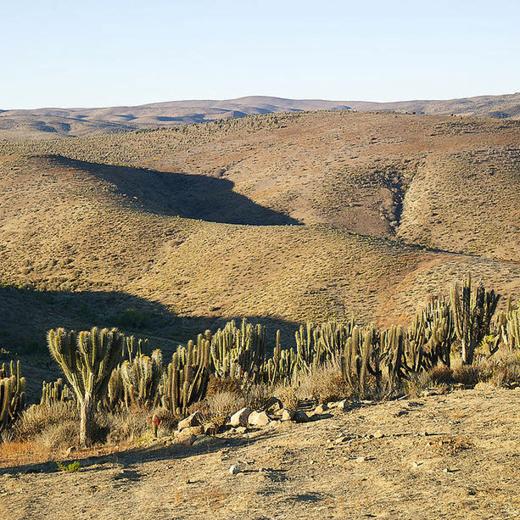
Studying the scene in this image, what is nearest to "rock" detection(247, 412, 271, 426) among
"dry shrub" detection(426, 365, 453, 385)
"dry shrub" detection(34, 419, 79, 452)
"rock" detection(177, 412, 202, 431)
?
"rock" detection(177, 412, 202, 431)

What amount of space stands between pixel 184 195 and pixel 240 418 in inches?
2142

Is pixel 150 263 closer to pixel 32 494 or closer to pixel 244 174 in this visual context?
pixel 244 174

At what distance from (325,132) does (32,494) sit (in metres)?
71.5

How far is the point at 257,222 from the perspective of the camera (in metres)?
57.8

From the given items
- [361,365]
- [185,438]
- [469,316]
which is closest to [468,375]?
[361,365]

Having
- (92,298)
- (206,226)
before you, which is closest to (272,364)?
(92,298)

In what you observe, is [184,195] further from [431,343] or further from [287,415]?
[287,415]

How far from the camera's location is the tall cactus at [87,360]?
13.0 m

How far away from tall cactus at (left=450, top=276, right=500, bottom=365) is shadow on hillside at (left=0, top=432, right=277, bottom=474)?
24.8ft

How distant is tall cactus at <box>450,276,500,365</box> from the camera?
18.0 m

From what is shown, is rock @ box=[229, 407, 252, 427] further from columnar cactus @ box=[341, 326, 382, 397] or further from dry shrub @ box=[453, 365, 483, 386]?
dry shrub @ box=[453, 365, 483, 386]

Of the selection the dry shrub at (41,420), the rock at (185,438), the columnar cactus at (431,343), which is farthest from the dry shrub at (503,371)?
the dry shrub at (41,420)

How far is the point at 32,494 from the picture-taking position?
977cm

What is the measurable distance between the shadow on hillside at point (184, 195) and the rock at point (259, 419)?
4266 centimetres
